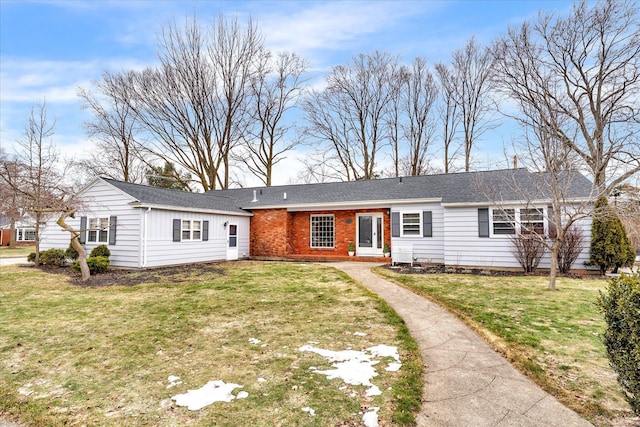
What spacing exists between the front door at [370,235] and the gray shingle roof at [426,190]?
3.62ft

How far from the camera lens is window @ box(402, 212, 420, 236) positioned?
44.1ft

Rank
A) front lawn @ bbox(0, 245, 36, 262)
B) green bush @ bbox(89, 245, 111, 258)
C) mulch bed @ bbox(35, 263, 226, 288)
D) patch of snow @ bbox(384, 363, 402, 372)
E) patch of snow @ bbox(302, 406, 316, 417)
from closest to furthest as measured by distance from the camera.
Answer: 1. patch of snow @ bbox(302, 406, 316, 417)
2. patch of snow @ bbox(384, 363, 402, 372)
3. mulch bed @ bbox(35, 263, 226, 288)
4. green bush @ bbox(89, 245, 111, 258)
5. front lawn @ bbox(0, 245, 36, 262)

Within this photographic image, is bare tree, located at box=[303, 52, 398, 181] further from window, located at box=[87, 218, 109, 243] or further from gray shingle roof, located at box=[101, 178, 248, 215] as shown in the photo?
window, located at box=[87, 218, 109, 243]

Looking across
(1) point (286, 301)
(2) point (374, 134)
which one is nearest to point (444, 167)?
(2) point (374, 134)

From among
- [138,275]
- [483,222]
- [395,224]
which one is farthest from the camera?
[395,224]

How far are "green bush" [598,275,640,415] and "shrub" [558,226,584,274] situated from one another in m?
9.45

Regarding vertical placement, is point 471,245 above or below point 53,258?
above

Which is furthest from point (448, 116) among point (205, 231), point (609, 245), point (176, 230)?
point (176, 230)

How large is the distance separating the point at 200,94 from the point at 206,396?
80.7 feet

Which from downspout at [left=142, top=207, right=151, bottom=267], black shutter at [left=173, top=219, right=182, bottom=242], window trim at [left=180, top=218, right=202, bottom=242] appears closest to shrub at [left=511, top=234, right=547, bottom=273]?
window trim at [left=180, top=218, right=202, bottom=242]

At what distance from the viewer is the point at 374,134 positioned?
83.8 feet

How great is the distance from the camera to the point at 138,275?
10.3 meters

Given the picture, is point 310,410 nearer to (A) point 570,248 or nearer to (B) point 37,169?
(A) point 570,248

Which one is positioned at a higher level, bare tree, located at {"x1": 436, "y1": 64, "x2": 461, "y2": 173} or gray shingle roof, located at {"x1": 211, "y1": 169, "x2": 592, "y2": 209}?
bare tree, located at {"x1": 436, "y1": 64, "x2": 461, "y2": 173}
